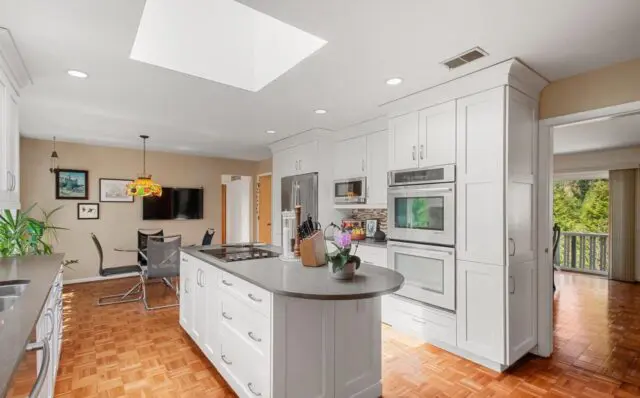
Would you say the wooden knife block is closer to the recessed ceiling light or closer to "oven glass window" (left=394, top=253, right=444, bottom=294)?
"oven glass window" (left=394, top=253, right=444, bottom=294)

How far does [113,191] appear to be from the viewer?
5793 mm

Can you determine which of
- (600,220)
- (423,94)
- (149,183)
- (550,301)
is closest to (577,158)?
(600,220)

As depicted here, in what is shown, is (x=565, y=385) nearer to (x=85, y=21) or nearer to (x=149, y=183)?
(x=85, y=21)

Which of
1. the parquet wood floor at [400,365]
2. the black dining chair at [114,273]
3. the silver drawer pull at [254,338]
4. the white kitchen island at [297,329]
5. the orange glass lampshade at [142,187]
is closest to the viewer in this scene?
the white kitchen island at [297,329]

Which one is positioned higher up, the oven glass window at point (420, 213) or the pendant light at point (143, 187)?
the pendant light at point (143, 187)

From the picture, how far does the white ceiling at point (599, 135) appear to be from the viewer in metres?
4.06

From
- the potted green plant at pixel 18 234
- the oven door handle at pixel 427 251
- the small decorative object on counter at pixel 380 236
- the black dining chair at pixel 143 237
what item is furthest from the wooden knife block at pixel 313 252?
the black dining chair at pixel 143 237

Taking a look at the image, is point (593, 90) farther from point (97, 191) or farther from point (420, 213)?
point (97, 191)

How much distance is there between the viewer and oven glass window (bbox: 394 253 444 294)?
2877 millimetres

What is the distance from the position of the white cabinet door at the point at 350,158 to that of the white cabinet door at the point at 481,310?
177 centimetres

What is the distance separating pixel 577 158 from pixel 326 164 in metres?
5.24

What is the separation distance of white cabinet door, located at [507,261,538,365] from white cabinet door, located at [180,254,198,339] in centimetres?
257

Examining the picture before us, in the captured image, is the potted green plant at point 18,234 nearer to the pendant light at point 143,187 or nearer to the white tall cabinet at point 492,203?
the pendant light at point 143,187

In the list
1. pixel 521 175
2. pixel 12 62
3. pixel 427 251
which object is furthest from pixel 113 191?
pixel 521 175
